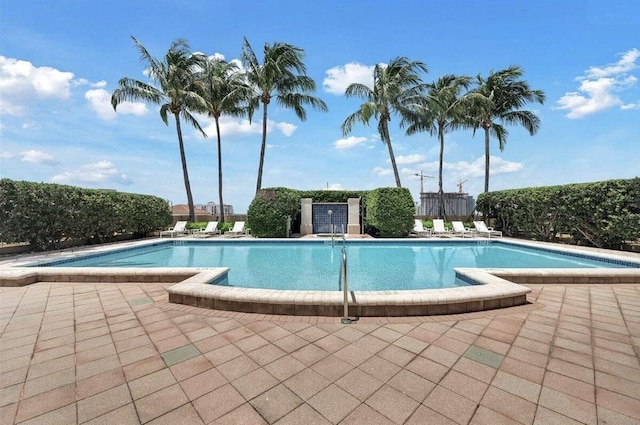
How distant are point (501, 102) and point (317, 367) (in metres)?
20.5

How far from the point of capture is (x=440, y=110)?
16641 mm

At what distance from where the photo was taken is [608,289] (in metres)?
4.97

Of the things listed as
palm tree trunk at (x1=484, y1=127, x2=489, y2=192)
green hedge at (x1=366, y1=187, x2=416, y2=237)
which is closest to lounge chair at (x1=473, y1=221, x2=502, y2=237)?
palm tree trunk at (x1=484, y1=127, x2=489, y2=192)

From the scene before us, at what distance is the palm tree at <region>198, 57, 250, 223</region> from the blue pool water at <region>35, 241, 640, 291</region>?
8045mm

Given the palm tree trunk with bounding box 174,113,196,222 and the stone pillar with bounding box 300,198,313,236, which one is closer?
the stone pillar with bounding box 300,198,313,236

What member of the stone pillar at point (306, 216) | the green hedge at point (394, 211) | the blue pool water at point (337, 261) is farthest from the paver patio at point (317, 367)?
the stone pillar at point (306, 216)

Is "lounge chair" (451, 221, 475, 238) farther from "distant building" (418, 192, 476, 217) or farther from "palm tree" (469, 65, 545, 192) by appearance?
"distant building" (418, 192, 476, 217)

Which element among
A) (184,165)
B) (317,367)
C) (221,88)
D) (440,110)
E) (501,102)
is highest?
(221,88)

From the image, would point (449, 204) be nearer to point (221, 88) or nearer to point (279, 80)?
point (279, 80)

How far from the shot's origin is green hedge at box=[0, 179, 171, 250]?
28.4ft

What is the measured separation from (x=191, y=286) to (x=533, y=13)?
11589 millimetres

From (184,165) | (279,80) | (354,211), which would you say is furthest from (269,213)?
(279,80)

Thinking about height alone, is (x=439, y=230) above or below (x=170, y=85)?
below

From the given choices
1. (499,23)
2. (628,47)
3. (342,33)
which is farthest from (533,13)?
(342,33)
